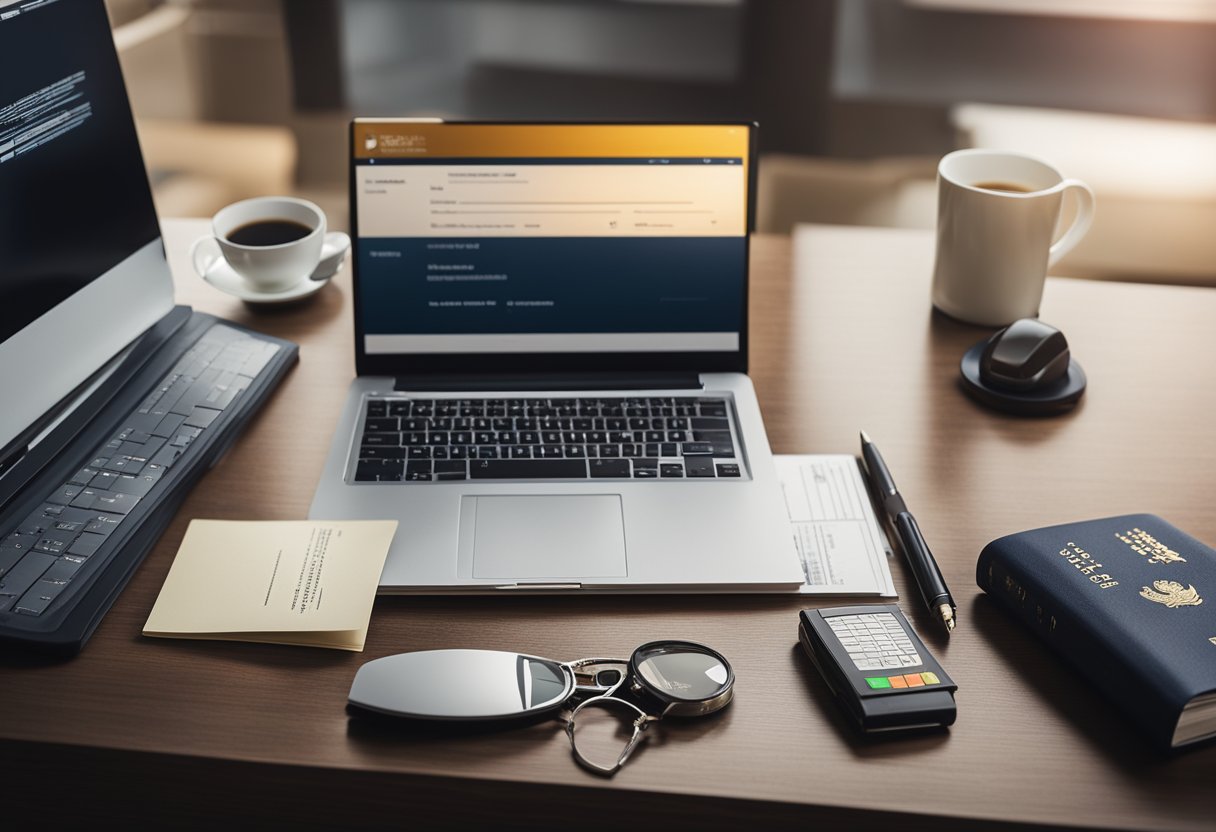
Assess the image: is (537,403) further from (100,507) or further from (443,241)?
(100,507)

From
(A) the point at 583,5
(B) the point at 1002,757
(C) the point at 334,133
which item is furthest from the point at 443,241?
(C) the point at 334,133

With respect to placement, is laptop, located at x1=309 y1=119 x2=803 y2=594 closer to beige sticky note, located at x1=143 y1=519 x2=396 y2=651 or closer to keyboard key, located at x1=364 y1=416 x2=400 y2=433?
keyboard key, located at x1=364 y1=416 x2=400 y2=433

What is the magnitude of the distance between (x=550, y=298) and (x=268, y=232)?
0.41m

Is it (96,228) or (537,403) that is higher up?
(96,228)

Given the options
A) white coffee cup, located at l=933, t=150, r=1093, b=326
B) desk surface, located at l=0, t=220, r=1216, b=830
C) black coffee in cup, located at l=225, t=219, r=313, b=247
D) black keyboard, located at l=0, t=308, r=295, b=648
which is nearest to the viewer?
desk surface, located at l=0, t=220, r=1216, b=830

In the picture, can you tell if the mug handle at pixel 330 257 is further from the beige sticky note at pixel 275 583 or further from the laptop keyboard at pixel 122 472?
the beige sticky note at pixel 275 583

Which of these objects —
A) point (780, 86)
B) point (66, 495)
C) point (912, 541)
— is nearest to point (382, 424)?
point (66, 495)

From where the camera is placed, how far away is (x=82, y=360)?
3.46ft

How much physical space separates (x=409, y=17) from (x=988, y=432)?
256 cm

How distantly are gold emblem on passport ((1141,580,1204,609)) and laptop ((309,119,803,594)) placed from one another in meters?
0.36

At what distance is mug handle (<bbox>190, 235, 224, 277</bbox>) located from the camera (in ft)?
4.35

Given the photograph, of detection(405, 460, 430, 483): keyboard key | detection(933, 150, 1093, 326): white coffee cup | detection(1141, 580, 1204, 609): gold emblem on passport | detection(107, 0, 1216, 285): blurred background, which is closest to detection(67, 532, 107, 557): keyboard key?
detection(405, 460, 430, 483): keyboard key

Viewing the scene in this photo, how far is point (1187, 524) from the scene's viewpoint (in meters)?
0.95

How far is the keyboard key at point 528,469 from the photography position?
992 mm
